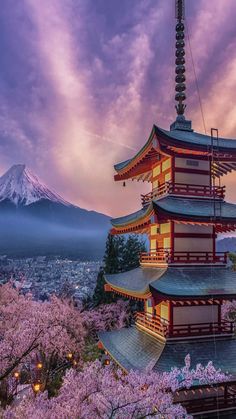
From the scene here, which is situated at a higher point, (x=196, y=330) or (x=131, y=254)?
(x=131, y=254)

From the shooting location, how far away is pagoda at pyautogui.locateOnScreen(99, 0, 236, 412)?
12.5m

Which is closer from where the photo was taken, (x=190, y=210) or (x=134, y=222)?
(x=190, y=210)

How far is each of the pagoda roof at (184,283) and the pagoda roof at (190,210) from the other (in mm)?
2181

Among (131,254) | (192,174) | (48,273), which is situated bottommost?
(48,273)

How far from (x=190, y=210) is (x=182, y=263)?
223 cm

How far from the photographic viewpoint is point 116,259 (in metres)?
34.9

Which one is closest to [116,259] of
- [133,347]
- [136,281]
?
[136,281]

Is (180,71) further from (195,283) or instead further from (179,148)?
(195,283)

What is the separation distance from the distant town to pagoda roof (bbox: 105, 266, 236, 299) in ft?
131

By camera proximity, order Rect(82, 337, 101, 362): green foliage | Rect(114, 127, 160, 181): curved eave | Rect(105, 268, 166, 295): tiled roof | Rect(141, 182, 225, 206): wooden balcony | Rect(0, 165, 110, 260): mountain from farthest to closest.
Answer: Rect(0, 165, 110, 260): mountain → Rect(82, 337, 101, 362): green foliage → Rect(141, 182, 225, 206): wooden balcony → Rect(114, 127, 160, 181): curved eave → Rect(105, 268, 166, 295): tiled roof

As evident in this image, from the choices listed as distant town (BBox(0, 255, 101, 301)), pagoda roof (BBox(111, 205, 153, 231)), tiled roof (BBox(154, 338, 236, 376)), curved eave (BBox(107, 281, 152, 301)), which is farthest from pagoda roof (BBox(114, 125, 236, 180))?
distant town (BBox(0, 255, 101, 301))

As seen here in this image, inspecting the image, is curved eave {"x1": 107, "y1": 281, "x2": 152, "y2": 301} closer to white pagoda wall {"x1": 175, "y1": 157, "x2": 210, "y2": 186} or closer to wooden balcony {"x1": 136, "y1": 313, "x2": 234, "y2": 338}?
wooden balcony {"x1": 136, "y1": 313, "x2": 234, "y2": 338}

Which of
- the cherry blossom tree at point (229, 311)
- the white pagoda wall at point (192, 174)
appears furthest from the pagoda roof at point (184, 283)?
the cherry blossom tree at point (229, 311)

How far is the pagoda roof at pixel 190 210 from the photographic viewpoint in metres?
13.1
